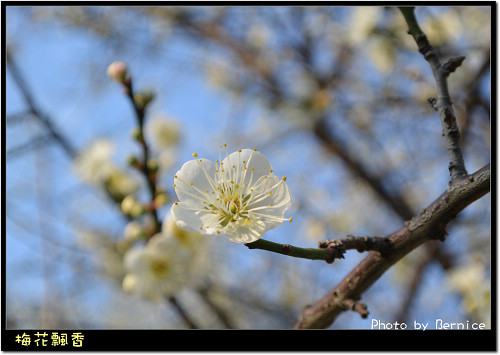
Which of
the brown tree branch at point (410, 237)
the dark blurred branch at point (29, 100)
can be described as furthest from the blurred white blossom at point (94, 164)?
the brown tree branch at point (410, 237)

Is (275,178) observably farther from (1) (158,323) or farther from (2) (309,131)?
(1) (158,323)

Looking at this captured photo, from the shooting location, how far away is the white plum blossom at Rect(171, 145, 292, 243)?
795 mm

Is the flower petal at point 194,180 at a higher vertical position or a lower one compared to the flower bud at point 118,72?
lower

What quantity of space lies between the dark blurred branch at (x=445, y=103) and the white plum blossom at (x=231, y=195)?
0.28 meters

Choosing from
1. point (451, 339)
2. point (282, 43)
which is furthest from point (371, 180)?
point (451, 339)

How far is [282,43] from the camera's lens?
3.65 meters

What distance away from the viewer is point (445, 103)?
2.87 ft

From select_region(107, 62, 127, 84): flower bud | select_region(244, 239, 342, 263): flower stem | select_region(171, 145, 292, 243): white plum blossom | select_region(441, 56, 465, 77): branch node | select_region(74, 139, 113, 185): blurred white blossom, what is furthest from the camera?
select_region(74, 139, 113, 185): blurred white blossom

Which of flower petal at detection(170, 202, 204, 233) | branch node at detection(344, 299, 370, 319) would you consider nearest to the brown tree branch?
branch node at detection(344, 299, 370, 319)

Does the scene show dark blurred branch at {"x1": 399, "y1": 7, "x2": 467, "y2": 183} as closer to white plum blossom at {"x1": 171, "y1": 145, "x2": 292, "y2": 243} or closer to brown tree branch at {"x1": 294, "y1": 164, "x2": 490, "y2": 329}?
brown tree branch at {"x1": 294, "y1": 164, "x2": 490, "y2": 329}

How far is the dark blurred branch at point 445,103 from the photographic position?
813 mm

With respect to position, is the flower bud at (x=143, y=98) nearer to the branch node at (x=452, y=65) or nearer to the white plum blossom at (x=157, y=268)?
the white plum blossom at (x=157, y=268)

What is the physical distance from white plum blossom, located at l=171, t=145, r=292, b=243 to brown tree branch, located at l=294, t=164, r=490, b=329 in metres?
0.18

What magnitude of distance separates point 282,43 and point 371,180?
141 cm
